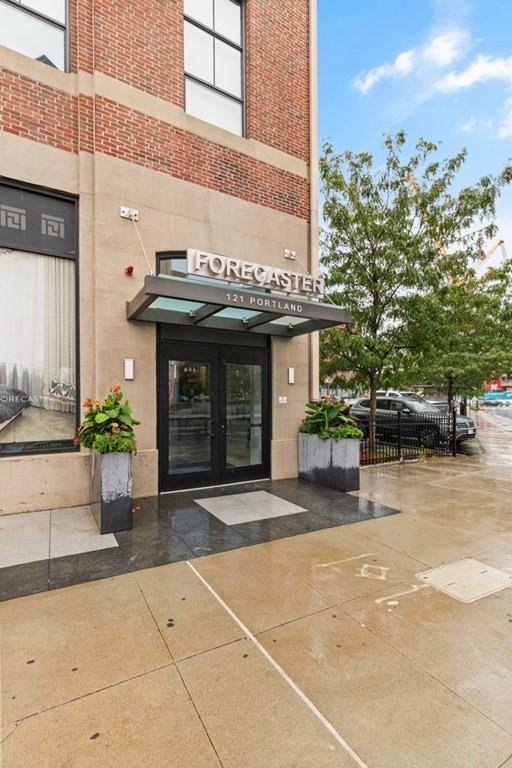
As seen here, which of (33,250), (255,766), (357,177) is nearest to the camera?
(255,766)

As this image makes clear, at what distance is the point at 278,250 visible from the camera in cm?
829

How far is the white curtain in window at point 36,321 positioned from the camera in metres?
5.95

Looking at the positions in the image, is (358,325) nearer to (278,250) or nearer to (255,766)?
(278,250)

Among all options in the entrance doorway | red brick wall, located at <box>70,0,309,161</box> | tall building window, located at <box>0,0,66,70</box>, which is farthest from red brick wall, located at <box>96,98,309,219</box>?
the entrance doorway

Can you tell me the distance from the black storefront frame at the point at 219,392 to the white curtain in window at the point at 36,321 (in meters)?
1.47

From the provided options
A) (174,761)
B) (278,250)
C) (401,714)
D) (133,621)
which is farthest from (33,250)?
(401,714)

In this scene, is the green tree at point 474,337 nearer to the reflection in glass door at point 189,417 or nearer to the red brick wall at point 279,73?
the red brick wall at point 279,73

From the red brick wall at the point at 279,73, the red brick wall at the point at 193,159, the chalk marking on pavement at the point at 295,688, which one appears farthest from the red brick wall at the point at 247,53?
the chalk marking on pavement at the point at 295,688

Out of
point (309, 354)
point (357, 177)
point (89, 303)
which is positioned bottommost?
point (309, 354)

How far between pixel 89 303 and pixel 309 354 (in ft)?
14.8

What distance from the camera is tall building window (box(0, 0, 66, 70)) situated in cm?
611

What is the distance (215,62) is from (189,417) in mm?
7030

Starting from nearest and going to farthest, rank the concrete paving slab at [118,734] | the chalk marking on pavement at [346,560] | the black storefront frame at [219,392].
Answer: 1. the concrete paving slab at [118,734]
2. the chalk marking on pavement at [346,560]
3. the black storefront frame at [219,392]

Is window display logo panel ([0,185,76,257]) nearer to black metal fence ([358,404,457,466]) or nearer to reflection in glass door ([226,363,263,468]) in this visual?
reflection in glass door ([226,363,263,468])
